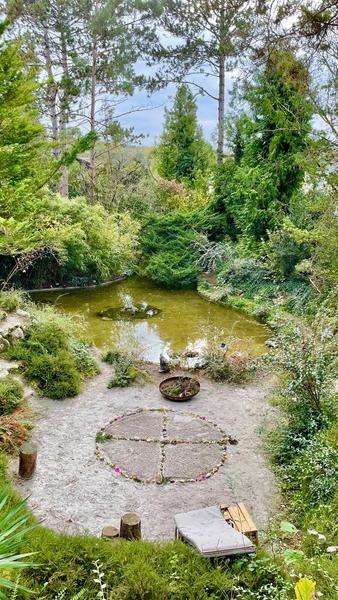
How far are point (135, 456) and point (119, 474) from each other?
396 millimetres

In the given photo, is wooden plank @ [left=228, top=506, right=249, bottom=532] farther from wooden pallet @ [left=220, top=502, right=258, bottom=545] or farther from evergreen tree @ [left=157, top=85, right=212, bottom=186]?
evergreen tree @ [left=157, top=85, right=212, bottom=186]

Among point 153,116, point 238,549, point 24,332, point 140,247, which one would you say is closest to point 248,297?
point 140,247

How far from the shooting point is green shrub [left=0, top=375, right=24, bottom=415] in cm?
575

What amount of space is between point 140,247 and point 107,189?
3764 millimetres

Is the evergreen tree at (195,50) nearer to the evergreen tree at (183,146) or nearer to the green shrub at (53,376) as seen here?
the evergreen tree at (183,146)

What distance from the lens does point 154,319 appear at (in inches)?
424

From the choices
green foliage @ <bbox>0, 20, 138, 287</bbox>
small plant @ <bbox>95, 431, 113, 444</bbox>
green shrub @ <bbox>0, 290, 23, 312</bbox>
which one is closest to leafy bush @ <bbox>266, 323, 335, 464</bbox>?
small plant @ <bbox>95, 431, 113, 444</bbox>

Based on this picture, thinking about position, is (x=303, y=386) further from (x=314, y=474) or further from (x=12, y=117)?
(x=12, y=117)

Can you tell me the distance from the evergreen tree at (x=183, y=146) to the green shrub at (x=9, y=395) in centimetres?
1305

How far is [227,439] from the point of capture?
18.7 ft

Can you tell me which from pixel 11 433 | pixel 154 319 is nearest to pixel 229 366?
pixel 11 433

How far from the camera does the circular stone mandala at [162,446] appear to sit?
5.05m

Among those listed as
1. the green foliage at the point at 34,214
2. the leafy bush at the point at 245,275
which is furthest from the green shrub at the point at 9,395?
the leafy bush at the point at 245,275

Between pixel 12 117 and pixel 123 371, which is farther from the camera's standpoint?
pixel 123 371
